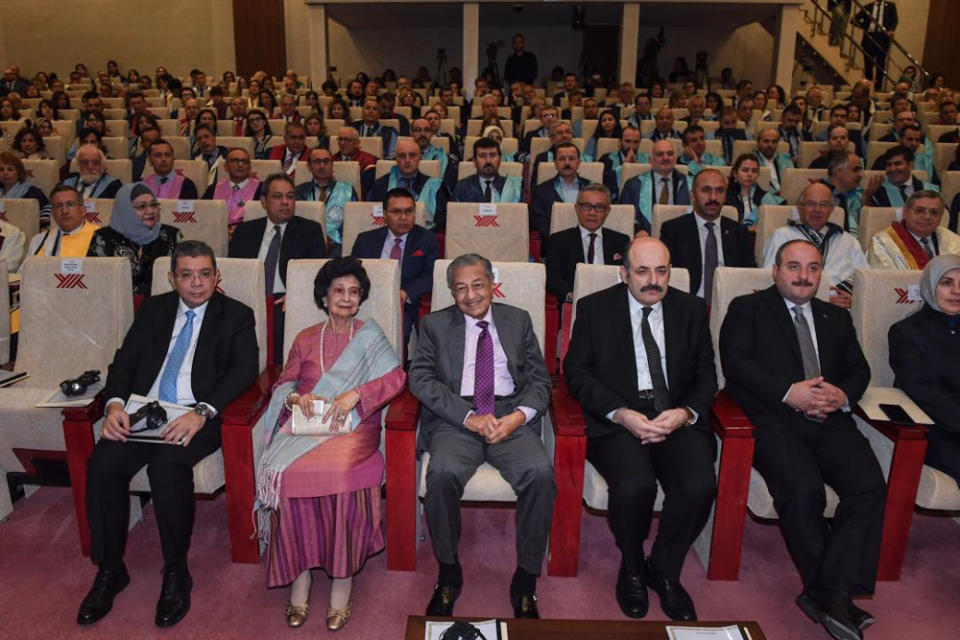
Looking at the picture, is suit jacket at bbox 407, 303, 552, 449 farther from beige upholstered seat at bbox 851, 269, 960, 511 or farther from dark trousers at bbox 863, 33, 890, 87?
dark trousers at bbox 863, 33, 890, 87

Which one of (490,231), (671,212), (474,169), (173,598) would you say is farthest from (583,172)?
(173,598)

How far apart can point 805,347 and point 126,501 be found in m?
2.42

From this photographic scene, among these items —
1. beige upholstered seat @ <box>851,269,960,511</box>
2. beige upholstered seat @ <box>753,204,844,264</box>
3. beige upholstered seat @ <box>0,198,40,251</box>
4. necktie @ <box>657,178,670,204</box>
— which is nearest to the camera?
beige upholstered seat @ <box>851,269,960,511</box>

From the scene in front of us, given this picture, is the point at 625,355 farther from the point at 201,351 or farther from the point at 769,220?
the point at 769,220

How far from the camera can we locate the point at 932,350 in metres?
2.57

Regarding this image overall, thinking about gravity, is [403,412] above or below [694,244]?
below

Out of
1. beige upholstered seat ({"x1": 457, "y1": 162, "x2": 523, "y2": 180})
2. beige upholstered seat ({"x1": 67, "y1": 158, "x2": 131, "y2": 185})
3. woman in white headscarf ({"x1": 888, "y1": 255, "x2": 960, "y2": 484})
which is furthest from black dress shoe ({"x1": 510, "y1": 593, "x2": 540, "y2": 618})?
beige upholstered seat ({"x1": 67, "y1": 158, "x2": 131, "y2": 185})

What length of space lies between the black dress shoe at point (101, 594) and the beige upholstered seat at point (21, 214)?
2817 millimetres

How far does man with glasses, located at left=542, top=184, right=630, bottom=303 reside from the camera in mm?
3768

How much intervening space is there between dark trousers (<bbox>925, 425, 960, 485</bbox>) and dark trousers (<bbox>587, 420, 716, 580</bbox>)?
75cm

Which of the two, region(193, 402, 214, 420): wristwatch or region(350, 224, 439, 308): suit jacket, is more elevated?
region(350, 224, 439, 308): suit jacket

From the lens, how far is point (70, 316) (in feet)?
9.56

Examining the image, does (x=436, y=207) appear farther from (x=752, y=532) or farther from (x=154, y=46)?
(x=154, y=46)

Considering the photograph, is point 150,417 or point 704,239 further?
point 704,239
